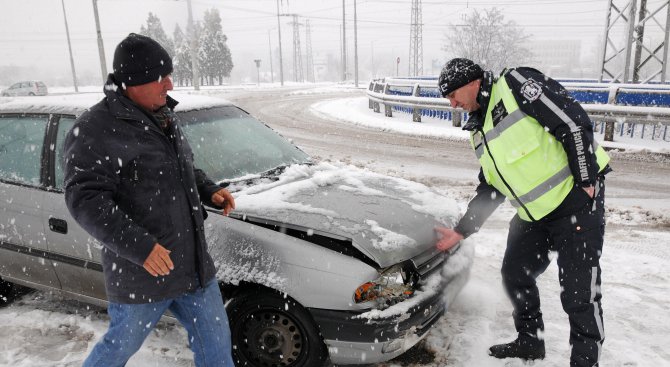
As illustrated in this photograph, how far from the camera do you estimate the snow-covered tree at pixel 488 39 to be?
39.0 metres

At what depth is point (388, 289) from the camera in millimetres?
2674

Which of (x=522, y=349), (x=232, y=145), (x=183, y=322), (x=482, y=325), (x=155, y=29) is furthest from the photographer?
(x=155, y=29)

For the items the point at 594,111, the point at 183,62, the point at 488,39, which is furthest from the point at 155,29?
the point at 594,111

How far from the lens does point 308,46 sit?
80.0m

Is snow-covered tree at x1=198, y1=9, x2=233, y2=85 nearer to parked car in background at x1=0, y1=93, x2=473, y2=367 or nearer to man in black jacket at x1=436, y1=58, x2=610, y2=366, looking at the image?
parked car in background at x1=0, y1=93, x2=473, y2=367

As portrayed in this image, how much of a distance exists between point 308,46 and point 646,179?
76317mm

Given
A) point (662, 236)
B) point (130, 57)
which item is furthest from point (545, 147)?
point (662, 236)

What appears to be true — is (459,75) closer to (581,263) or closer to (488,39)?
(581,263)

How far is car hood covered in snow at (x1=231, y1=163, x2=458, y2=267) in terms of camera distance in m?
2.74

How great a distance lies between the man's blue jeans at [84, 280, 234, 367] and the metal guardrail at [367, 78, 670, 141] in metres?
8.48

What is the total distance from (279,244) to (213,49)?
65.7 m

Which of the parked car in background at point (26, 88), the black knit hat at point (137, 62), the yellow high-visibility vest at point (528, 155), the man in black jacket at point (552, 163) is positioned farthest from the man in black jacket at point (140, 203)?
the parked car in background at point (26, 88)

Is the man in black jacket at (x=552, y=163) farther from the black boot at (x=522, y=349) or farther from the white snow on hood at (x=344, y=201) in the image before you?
the white snow on hood at (x=344, y=201)

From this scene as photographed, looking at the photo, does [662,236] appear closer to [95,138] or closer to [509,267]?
[509,267]
